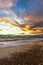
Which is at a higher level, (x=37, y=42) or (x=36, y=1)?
(x=36, y=1)

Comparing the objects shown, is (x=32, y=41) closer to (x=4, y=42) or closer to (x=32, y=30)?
(x=32, y=30)

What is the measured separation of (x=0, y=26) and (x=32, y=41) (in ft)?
1.50

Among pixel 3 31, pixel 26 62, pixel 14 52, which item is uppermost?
pixel 3 31

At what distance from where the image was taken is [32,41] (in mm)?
2021

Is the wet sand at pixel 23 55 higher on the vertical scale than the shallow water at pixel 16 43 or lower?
lower

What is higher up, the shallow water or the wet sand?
the shallow water

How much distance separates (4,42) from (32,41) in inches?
14.3

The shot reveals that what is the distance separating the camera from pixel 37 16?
6.77 feet

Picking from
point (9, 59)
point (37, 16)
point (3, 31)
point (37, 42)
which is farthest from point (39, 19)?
point (9, 59)

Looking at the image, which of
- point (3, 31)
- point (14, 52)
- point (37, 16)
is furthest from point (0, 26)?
point (37, 16)

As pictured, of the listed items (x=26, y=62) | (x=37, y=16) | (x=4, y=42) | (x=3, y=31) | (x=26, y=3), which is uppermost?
(x=26, y=3)

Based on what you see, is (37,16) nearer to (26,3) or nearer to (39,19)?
(39,19)

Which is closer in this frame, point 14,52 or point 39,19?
point 14,52

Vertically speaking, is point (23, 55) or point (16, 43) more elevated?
point (16, 43)
